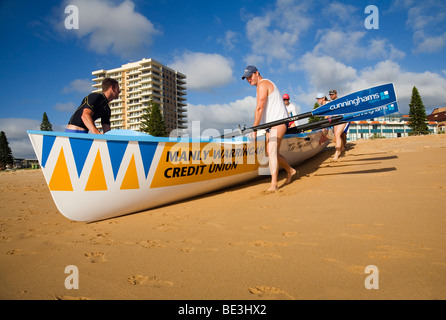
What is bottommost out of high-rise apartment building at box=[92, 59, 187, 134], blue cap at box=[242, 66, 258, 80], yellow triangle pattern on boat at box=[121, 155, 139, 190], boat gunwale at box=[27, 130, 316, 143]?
yellow triangle pattern on boat at box=[121, 155, 139, 190]

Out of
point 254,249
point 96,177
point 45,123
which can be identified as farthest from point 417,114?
point 45,123

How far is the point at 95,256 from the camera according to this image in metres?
1.87

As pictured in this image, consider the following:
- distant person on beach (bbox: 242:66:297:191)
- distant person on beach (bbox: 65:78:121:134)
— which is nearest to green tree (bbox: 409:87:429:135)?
distant person on beach (bbox: 242:66:297:191)

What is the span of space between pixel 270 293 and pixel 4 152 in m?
73.1

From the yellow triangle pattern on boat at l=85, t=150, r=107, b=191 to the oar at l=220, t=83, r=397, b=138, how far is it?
243 centimetres

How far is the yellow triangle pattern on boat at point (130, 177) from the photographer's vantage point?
10.0 feet

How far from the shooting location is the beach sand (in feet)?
4.23

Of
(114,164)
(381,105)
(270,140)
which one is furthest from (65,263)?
(381,105)

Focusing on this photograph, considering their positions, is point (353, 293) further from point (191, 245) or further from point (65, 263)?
point (65, 263)

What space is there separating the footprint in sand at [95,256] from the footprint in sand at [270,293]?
1166mm

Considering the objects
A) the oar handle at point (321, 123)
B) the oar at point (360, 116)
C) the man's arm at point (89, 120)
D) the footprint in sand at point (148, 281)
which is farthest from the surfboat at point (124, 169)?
the footprint in sand at point (148, 281)

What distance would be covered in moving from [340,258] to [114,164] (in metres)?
2.59

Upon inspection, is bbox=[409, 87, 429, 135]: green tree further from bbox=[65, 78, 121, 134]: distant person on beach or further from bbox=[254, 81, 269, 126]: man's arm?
bbox=[65, 78, 121, 134]: distant person on beach
